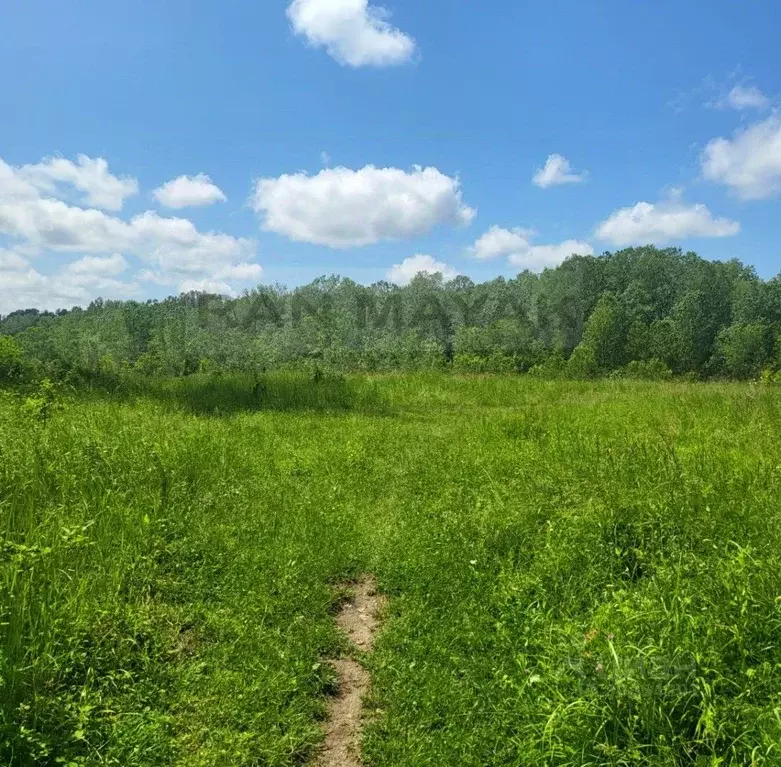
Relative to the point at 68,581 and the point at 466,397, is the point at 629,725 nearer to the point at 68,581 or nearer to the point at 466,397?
the point at 68,581

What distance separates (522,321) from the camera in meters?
57.5

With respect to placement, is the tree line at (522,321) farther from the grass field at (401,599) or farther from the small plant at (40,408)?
the grass field at (401,599)

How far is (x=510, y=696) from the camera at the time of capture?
3.45 metres

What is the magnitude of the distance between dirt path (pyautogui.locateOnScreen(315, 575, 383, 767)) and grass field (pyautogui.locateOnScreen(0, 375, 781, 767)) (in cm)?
9

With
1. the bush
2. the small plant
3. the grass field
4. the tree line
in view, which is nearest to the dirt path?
the grass field

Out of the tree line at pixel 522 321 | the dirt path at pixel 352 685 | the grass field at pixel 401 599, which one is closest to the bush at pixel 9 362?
the grass field at pixel 401 599

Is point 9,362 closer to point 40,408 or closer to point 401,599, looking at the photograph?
point 40,408

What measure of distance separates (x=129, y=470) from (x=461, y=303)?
58866 mm

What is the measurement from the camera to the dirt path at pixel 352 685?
3211 millimetres

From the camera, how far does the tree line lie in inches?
1989

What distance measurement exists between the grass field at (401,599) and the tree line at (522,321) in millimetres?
33745

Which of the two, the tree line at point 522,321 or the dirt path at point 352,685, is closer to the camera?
the dirt path at point 352,685

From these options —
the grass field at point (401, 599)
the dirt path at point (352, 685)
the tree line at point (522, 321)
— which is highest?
the tree line at point (522, 321)

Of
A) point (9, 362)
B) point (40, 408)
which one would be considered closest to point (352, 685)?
point (40, 408)
